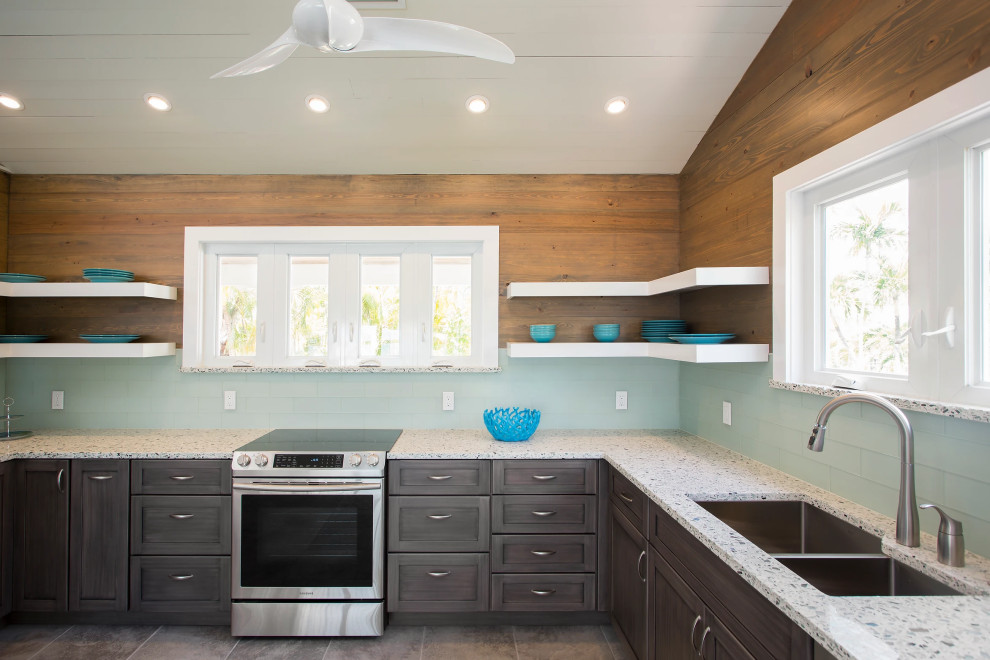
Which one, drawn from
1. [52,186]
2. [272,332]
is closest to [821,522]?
[272,332]

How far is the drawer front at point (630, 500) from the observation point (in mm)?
1926

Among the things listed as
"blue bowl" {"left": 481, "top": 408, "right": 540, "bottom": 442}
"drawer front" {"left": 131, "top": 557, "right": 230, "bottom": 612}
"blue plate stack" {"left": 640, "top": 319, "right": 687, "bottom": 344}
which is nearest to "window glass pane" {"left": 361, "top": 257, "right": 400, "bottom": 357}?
"blue bowl" {"left": 481, "top": 408, "right": 540, "bottom": 442}

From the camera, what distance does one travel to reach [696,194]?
2777mm

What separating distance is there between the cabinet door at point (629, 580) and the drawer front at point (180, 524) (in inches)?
74.5

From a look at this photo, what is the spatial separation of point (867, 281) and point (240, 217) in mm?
3157

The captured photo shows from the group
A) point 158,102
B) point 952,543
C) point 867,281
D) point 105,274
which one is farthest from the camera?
point 105,274

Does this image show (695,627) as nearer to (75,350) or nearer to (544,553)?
(544,553)

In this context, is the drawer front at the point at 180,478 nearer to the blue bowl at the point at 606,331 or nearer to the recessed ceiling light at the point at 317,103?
the recessed ceiling light at the point at 317,103

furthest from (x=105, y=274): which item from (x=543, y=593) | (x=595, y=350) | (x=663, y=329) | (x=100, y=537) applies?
(x=663, y=329)

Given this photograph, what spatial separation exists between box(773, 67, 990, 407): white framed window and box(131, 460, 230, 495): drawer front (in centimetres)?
263

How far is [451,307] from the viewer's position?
3.04m

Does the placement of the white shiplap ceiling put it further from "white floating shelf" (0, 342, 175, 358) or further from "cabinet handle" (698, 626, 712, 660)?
"cabinet handle" (698, 626, 712, 660)

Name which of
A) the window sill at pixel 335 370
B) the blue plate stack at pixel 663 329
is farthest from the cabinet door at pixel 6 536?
the blue plate stack at pixel 663 329

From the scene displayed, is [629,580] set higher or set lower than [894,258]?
lower
